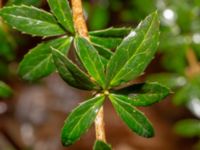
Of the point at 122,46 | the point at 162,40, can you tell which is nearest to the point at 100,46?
the point at 122,46

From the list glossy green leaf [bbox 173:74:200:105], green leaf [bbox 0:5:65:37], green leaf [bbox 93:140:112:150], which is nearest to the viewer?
green leaf [bbox 93:140:112:150]

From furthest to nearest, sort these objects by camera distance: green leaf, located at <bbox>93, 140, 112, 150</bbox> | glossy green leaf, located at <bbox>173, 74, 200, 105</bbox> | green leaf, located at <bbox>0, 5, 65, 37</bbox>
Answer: glossy green leaf, located at <bbox>173, 74, 200, 105</bbox>, green leaf, located at <bbox>0, 5, 65, 37</bbox>, green leaf, located at <bbox>93, 140, 112, 150</bbox>

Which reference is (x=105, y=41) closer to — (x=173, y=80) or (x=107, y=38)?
(x=107, y=38)

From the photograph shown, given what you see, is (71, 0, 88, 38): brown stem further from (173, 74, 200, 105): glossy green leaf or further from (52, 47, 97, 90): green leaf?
(173, 74, 200, 105): glossy green leaf

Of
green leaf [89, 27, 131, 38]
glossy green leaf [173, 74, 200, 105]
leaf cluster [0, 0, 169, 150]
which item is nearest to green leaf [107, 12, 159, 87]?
leaf cluster [0, 0, 169, 150]

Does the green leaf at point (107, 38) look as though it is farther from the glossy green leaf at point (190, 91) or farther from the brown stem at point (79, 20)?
the glossy green leaf at point (190, 91)

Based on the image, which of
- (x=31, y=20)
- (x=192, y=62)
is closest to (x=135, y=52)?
(x=31, y=20)

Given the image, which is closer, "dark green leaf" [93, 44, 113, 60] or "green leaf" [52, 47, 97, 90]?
"green leaf" [52, 47, 97, 90]
